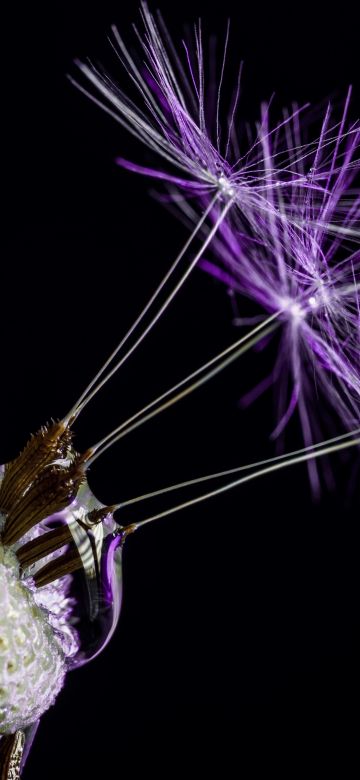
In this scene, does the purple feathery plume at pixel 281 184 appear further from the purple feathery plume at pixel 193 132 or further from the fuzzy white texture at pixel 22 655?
the fuzzy white texture at pixel 22 655

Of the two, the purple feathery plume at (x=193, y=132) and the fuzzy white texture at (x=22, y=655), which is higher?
the purple feathery plume at (x=193, y=132)

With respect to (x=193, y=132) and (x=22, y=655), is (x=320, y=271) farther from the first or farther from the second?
(x=22, y=655)

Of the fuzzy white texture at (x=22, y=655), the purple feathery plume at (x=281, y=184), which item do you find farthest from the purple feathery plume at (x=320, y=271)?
the fuzzy white texture at (x=22, y=655)

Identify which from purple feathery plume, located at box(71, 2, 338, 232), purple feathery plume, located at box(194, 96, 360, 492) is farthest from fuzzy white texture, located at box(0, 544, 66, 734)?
purple feathery plume, located at box(71, 2, 338, 232)

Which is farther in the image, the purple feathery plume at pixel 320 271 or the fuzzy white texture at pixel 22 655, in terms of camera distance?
the purple feathery plume at pixel 320 271

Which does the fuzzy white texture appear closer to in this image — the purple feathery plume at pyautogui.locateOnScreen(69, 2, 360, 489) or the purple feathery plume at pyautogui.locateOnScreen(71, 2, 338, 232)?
the purple feathery plume at pyautogui.locateOnScreen(69, 2, 360, 489)

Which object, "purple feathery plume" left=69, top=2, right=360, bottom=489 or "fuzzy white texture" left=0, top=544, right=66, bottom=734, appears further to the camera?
"purple feathery plume" left=69, top=2, right=360, bottom=489

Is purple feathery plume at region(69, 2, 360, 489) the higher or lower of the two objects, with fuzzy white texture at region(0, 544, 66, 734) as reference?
higher

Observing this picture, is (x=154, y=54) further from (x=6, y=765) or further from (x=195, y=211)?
(x=6, y=765)

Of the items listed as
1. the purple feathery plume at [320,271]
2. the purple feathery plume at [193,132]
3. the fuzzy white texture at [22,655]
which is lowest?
the fuzzy white texture at [22,655]
